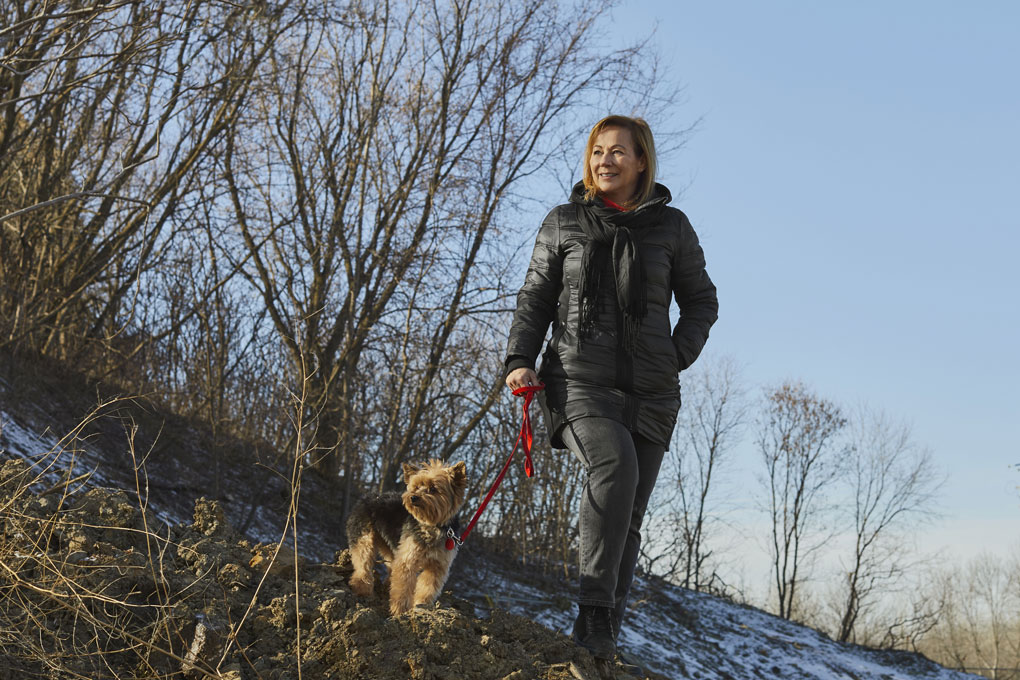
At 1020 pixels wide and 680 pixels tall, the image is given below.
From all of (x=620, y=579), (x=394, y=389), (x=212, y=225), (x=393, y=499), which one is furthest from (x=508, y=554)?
(x=620, y=579)

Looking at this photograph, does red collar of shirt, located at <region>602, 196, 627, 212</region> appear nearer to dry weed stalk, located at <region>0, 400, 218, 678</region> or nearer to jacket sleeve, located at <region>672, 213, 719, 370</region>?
jacket sleeve, located at <region>672, 213, 719, 370</region>

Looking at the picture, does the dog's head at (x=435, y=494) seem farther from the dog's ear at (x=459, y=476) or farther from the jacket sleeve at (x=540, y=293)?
the jacket sleeve at (x=540, y=293)

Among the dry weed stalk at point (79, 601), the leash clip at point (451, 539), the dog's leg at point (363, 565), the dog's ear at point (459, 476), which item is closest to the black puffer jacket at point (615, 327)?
the dog's ear at point (459, 476)

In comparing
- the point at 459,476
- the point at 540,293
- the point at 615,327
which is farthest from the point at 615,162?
the point at 459,476

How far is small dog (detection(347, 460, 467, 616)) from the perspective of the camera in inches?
184

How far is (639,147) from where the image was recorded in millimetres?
4387

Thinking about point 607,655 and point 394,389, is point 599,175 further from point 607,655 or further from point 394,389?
point 394,389

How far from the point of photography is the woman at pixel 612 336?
13.2 feet

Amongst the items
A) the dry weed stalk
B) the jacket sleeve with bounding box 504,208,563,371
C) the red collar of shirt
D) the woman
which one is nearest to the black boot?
the woman

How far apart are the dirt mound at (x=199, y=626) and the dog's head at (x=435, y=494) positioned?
54cm

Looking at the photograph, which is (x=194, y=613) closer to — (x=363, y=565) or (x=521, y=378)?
(x=363, y=565)

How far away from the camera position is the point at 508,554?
431 inches

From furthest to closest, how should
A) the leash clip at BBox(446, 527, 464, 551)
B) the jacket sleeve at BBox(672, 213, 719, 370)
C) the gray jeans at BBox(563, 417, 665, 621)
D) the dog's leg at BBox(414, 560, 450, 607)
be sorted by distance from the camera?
the leash clip at BBox(446, 527, 464, 551), the dog's leg at BBox(414, 560, 450, 607), the jacket sleeve at BBox(672, 213, 719, 370), the gray jeans at BBox(563, 417, 665, 621)

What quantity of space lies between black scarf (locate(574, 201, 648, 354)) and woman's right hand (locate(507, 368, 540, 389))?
0.90 ft
